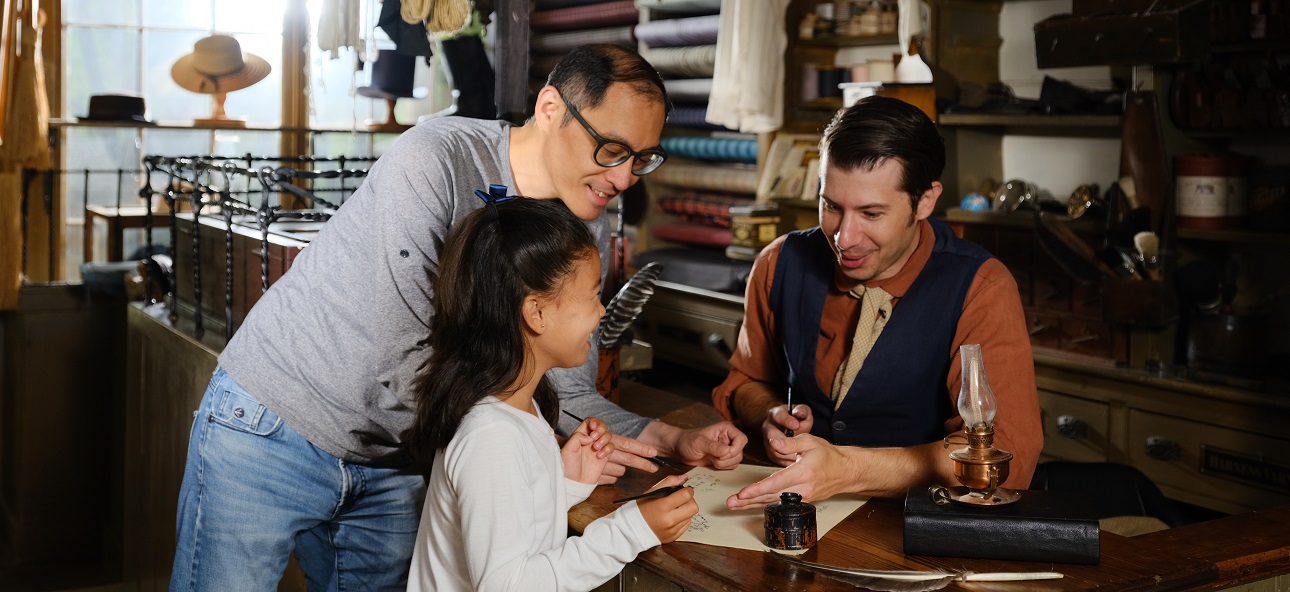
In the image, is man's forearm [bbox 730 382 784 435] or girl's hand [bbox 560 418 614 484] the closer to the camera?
girl's hand [bbox 560 418 614 484]

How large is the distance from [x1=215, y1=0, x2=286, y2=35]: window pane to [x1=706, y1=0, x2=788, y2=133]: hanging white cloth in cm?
311

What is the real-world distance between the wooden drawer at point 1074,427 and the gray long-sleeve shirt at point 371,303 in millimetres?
2420

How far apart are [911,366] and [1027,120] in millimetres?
2055

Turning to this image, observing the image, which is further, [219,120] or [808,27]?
[219,120]

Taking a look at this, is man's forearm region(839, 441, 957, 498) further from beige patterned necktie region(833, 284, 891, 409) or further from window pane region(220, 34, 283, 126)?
window pane region(220, 34, 283, 126)

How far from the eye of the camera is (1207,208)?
3.58 meters

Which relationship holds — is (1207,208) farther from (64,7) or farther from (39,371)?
(64,7)

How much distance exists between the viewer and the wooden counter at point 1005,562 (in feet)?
5.07

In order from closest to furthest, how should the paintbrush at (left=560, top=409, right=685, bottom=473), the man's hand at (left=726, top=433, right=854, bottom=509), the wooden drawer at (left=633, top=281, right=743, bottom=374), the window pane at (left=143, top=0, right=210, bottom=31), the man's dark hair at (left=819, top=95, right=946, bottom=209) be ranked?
1. the man's hand at (left=726, top=433, right=854, bottom=509)
2. the paintbrush at (left=560, top=409, right=685, bottom=473)
3. the man's dark hair at (left=819, top=95, right=946, bottom=209)
4. the wooden drawer at (left=633, top=281, right=743, bottom=374)
5. the window pane at (left=143, top=0, right=210, bottom=31)

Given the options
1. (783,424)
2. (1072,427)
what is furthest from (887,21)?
(783,424)

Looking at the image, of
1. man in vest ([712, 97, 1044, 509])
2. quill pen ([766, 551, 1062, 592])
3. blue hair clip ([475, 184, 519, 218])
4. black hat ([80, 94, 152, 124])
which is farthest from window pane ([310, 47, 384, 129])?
quill pen ([766, 551, 1062, 592])

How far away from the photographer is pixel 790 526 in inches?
65.3

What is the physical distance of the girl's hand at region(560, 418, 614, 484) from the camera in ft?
6.34

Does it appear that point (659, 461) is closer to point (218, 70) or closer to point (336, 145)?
point (218, 70)
